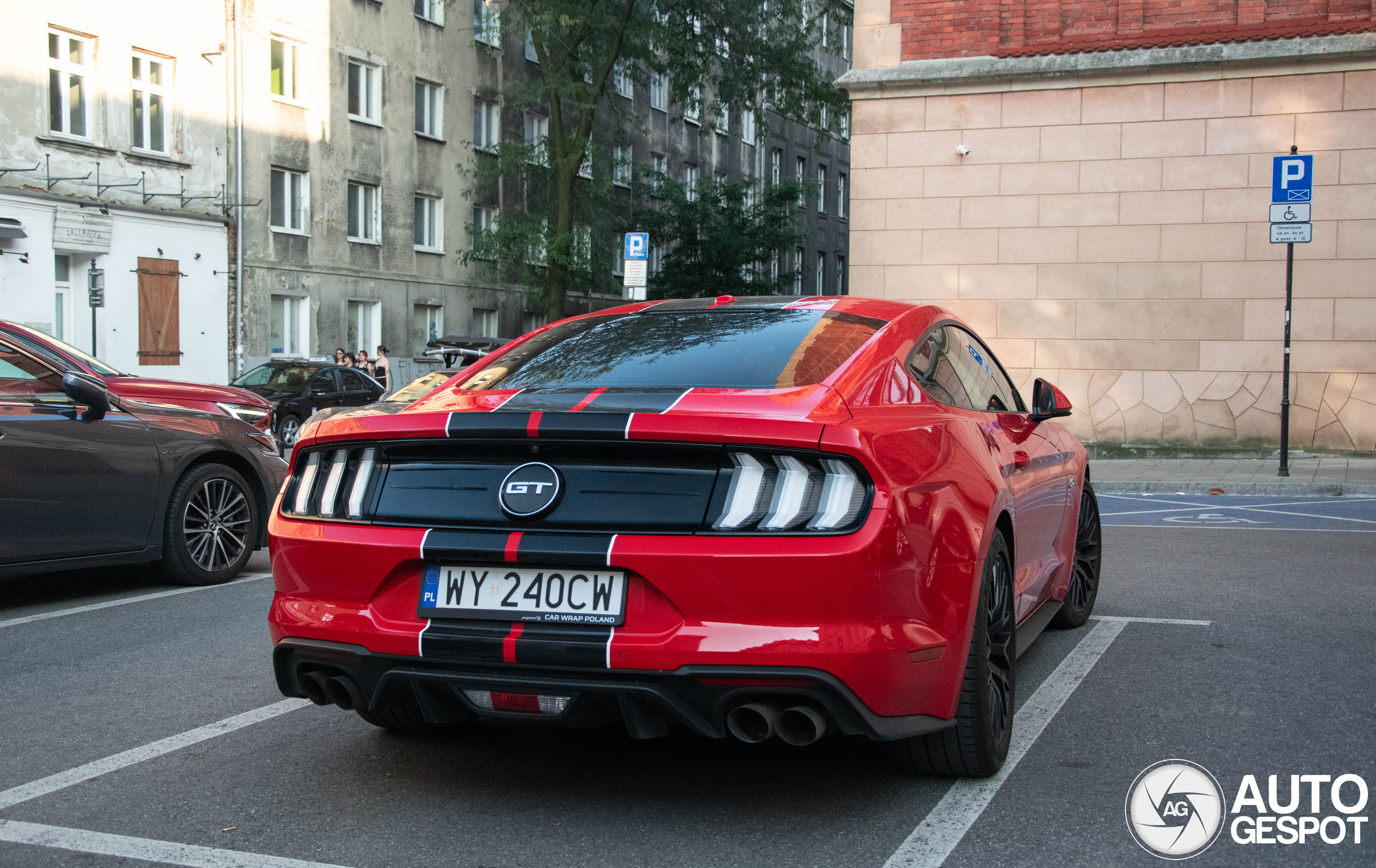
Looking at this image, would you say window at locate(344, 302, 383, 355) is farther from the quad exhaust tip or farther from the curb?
the quad exhaust tip

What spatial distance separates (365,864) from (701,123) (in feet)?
146

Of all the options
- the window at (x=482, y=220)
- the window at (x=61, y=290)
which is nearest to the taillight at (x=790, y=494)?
the window at (x=61, y=290)

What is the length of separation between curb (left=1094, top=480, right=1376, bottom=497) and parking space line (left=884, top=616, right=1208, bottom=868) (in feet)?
30.3

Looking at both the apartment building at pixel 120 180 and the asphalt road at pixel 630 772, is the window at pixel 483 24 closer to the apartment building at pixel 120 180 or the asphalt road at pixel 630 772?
the apartment building at pixel 120 180

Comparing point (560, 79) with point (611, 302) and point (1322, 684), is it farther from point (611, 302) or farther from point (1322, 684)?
point (1322, 684)

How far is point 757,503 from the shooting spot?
10.9 feet

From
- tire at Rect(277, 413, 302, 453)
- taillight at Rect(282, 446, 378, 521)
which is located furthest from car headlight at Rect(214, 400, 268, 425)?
tire at Rect(277, 413, 302, 453)

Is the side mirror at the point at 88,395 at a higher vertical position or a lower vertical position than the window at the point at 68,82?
lower

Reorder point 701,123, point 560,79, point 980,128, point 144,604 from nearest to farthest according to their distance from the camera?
point 144,604 → point 980,128 → point 560,79 → point 701,123

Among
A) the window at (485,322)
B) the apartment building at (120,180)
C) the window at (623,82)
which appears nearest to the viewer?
the apartment building at (120,180)

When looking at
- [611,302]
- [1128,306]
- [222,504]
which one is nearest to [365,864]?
[222,504]

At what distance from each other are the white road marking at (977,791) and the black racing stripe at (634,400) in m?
1.25

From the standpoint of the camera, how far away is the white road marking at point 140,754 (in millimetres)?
3852

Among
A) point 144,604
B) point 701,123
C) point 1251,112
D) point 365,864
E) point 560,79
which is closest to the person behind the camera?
point 365,864
